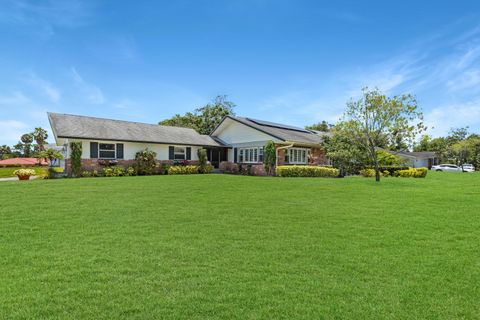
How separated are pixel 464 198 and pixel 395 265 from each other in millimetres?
8636

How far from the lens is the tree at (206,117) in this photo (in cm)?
4125

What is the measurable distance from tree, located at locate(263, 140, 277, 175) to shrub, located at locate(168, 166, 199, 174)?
20.2ft

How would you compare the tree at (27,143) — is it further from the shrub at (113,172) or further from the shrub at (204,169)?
the shrub at (204,169)

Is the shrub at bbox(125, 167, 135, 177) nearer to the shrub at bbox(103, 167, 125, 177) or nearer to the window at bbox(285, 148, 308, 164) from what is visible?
the shrub at bbox(103, 167, 125, 177)

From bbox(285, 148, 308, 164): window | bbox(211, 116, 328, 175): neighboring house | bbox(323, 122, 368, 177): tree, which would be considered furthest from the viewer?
bbox(285, 148, 308, 164): window

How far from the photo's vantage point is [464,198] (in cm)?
1026

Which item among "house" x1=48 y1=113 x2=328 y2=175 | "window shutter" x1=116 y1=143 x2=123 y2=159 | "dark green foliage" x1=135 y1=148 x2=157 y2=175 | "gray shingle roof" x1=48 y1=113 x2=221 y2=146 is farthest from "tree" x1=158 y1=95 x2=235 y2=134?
"window shutter" x1=116 y1=143 x2=123 y2=159

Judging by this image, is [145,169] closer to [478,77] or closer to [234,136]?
[234,136]

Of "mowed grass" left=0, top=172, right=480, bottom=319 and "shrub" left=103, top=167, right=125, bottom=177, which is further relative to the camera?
"shrub" left=103, top=167, right=125, bottom=177

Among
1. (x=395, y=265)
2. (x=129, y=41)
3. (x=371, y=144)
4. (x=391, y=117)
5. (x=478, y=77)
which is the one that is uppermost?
(x=129, y=41)

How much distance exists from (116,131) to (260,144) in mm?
11655

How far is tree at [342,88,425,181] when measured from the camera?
16547mm

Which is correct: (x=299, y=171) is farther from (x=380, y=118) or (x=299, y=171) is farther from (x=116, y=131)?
(x=116, y=131)

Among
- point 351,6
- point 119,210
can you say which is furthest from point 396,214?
point 351,6
